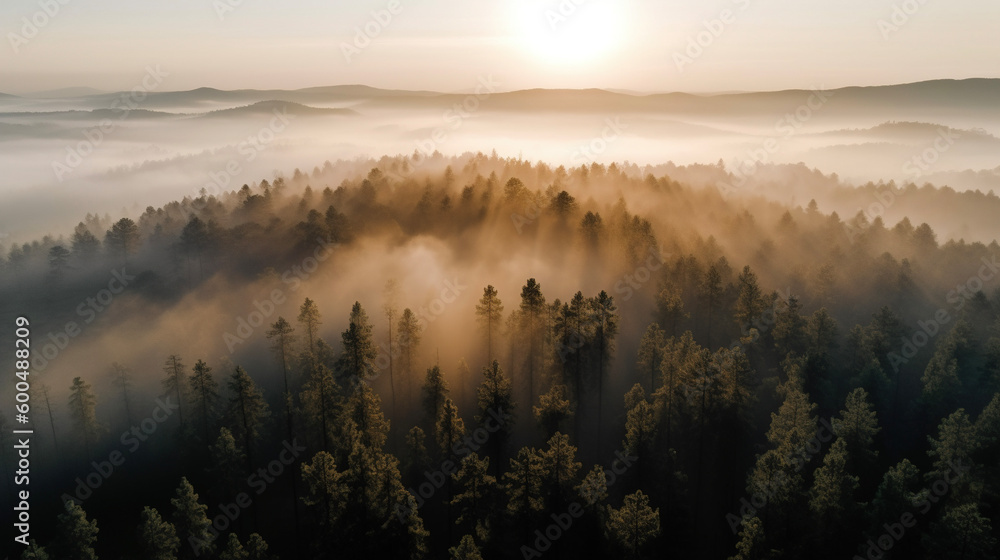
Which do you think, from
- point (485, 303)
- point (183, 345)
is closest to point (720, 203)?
point (485, 303)

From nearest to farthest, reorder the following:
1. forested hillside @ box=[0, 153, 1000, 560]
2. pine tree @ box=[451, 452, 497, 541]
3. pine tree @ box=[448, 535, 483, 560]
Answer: pine tree @ box=[448, 535, 483, 560]
forested hillside @ box=[0, 153, 1000, 560]
pine tree @ box=[451, 452, 497, 541]

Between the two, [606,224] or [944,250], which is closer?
[944,250]

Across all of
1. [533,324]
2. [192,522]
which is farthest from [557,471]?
[192,522]

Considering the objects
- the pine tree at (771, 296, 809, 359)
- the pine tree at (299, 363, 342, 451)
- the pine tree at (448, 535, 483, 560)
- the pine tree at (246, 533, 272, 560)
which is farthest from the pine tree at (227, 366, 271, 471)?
the pine tree at (771, 296, 809, 359)

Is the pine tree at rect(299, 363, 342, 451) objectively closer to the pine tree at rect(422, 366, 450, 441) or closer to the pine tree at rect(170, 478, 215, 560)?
the pine tree at rect(422, 366, 450, 441)

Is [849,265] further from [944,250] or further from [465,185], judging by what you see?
[465,185]

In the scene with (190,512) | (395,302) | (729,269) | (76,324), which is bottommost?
(76,324)
